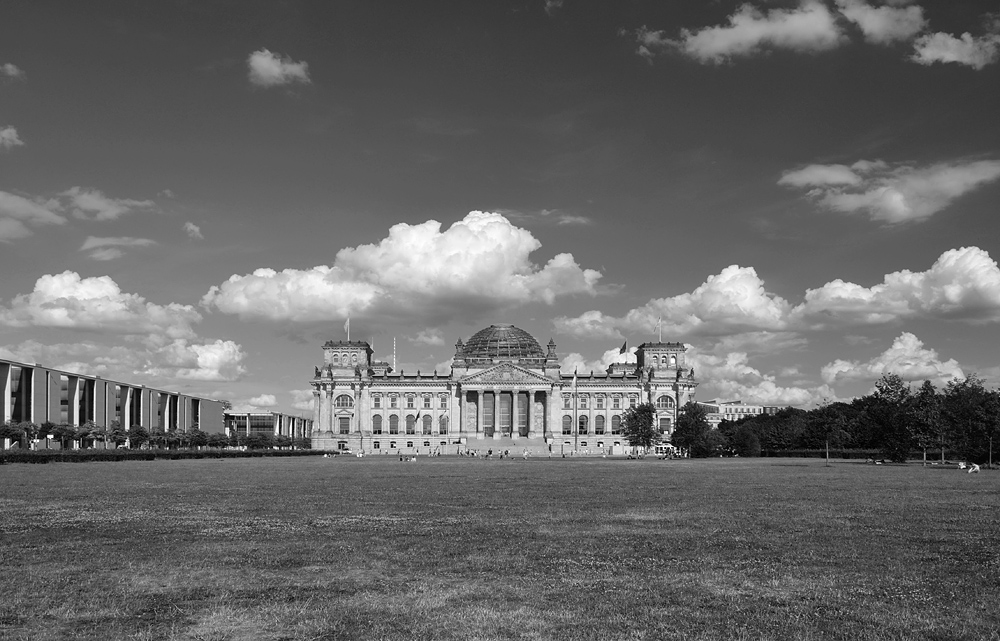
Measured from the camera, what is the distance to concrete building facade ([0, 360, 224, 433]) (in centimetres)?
11862

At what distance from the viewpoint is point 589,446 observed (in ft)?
568

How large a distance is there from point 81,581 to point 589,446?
530 ft

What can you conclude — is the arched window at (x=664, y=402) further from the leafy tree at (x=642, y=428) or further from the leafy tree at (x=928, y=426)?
the leafy tree at (x=928, y=426)

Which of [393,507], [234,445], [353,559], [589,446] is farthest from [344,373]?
[353,559]

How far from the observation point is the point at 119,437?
126 m

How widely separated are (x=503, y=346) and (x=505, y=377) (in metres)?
14.8

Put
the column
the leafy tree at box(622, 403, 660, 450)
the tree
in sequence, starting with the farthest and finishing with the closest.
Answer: the column, the leafy tree at box(622, 403, 660, 450), the tree

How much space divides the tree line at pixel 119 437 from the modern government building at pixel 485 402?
43.3 feet

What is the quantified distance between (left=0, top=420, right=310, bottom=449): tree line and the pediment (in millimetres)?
37882

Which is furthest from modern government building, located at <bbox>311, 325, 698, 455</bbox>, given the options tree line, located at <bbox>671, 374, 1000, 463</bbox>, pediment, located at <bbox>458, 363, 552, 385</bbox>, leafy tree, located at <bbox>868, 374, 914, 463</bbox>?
leafy tree, located at <bbox>868, 374, 914, 463</bbox>

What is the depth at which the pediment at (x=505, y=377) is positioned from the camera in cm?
17638

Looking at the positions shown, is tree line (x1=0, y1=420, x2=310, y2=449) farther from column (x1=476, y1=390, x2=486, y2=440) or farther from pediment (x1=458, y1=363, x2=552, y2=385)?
pediment (x1=458, y1=363, x2=552, y2=385)

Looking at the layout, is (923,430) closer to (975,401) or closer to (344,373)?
(975,401)

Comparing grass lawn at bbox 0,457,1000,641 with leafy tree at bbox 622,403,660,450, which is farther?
leafy tree at bbox 622,403,660,450
